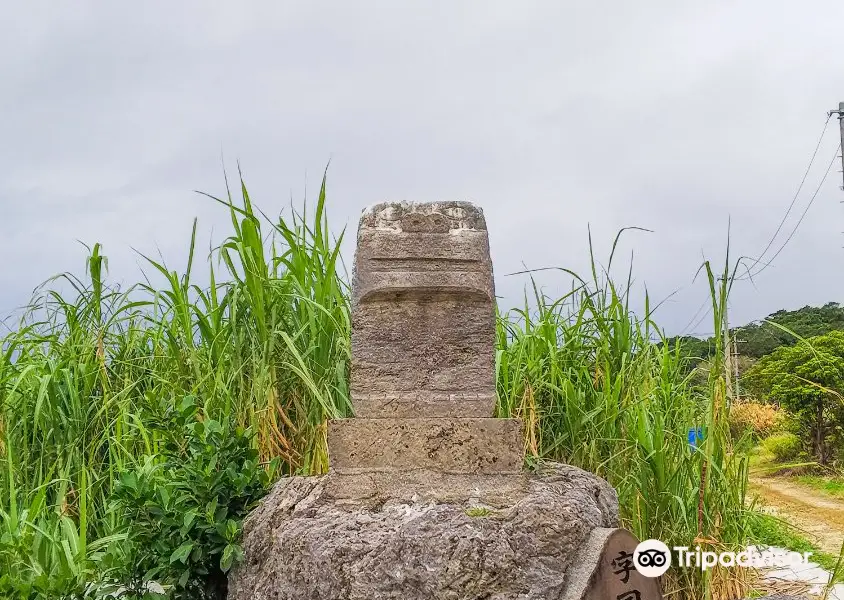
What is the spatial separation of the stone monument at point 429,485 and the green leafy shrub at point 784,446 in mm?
10396

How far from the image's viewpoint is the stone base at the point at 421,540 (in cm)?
230

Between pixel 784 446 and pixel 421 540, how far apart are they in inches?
455

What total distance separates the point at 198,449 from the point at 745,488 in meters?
2.48

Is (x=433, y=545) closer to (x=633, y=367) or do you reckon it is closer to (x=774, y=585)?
(x=633, y=367)

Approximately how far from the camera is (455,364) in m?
2.91

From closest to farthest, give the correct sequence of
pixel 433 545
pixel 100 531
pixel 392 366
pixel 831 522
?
pixel 433 545 → pixel 392 366 → pixel 100 531 → pixel 831 522

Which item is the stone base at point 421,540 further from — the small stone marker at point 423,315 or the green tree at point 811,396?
the green tree at point 811,396

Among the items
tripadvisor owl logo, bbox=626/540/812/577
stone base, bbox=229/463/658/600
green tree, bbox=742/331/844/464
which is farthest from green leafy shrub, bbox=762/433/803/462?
stone base, bbox=229/463/658/600

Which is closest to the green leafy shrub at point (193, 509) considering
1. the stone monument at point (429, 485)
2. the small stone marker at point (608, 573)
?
the stone monument at point (429, 485)

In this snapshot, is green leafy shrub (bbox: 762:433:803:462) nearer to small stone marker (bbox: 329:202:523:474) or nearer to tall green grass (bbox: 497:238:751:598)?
tall green grass (bbox: 497:238:751:598)

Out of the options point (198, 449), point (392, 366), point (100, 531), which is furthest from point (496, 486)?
point (100, 531)

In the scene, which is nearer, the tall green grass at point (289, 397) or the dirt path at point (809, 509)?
the tall green grass at point (289, 397)

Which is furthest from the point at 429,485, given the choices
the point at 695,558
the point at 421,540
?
the point at 695,558

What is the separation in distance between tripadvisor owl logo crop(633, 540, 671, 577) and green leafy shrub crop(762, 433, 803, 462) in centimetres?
1019
